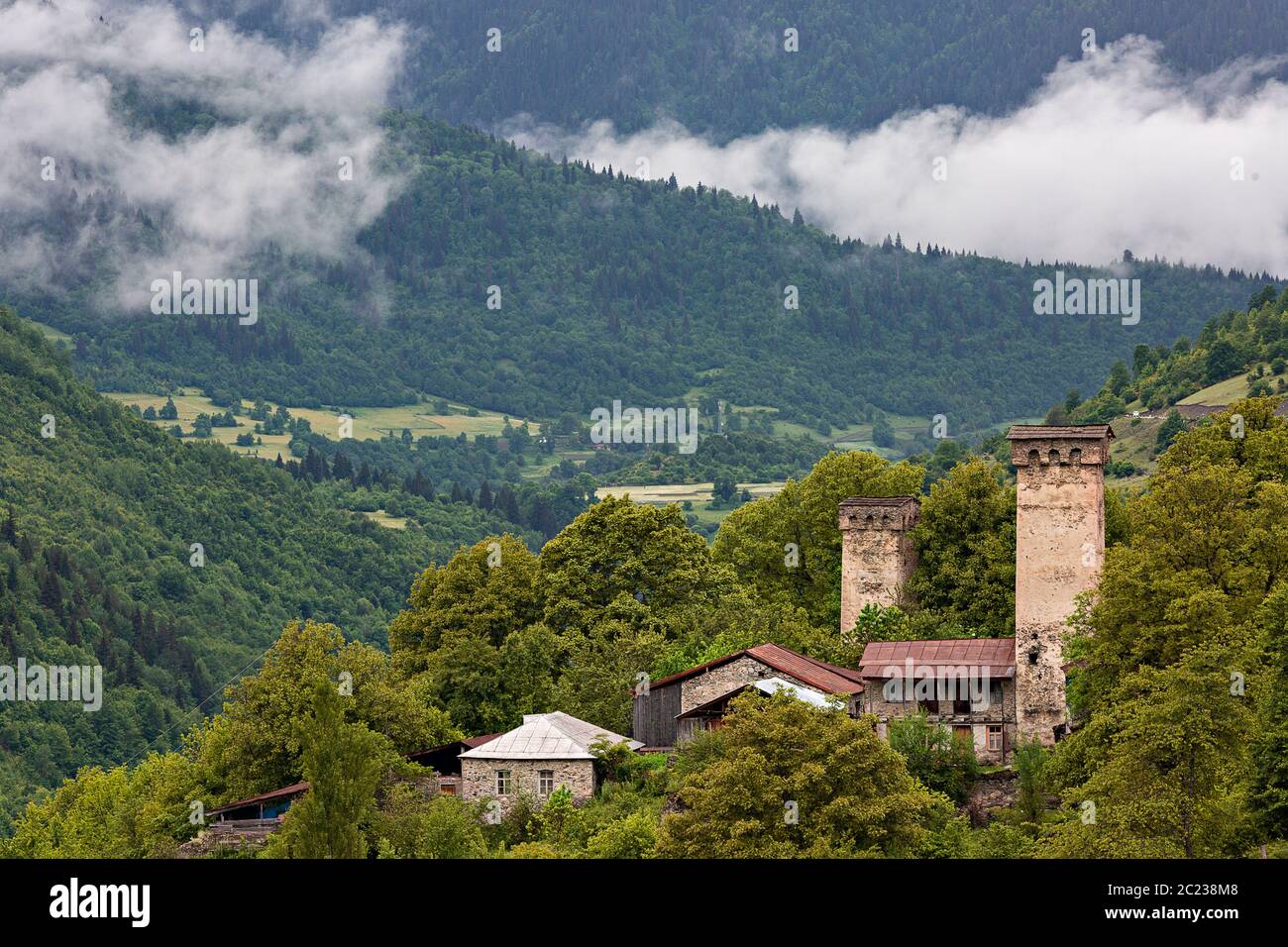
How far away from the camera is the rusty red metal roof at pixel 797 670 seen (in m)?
60.2

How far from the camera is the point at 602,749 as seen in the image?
2328 inches

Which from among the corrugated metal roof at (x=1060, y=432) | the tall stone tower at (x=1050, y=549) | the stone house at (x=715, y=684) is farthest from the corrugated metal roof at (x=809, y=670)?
the corrugated metal roof at (x=1060, y=432)

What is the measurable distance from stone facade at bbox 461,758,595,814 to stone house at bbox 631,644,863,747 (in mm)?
4322

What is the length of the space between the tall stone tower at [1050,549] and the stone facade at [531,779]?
12.3 metres

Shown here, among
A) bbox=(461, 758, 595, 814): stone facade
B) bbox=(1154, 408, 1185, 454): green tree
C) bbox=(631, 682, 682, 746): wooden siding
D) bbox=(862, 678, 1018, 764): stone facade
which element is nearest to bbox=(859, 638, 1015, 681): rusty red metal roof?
bbox=(862, 678, 1018, 764): stone facade

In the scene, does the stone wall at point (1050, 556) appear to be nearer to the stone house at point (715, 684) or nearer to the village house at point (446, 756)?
the stone house at point (715, 684)

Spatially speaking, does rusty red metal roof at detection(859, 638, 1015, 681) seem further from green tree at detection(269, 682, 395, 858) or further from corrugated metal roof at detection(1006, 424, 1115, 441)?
green tree at detection(269, 682, 395, 858)

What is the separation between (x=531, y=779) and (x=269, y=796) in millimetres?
7859

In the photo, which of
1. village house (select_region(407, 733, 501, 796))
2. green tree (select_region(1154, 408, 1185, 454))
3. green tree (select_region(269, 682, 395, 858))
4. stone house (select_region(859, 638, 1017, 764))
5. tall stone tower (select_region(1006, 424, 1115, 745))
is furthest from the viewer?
A: green tree (select_region(1154, 408, 1185, 454))

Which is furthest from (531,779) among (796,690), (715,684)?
(796,690)

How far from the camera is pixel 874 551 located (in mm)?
69500

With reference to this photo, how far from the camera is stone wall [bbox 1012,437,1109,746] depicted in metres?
59.6

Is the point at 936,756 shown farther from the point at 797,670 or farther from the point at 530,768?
the point at 530,768

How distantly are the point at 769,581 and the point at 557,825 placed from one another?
79.8 feet
